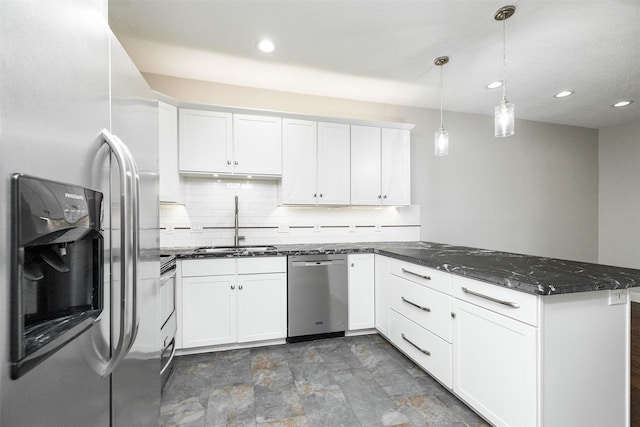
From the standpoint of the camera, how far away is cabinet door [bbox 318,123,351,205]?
3139 mm

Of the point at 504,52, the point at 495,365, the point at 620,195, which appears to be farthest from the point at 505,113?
the point at 620,195

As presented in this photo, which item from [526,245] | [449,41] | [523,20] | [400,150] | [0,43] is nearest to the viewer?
[0,43]

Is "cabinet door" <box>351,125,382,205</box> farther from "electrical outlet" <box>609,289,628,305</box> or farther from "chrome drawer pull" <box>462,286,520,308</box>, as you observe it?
"electrical outlet" <box>609,289,628,305</box>

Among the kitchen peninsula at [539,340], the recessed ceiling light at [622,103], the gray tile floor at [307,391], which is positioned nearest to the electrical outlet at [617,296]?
the kitchen peninsula at [539,340]

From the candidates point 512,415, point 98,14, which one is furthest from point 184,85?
point 512,415

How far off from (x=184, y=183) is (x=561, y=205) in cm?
542

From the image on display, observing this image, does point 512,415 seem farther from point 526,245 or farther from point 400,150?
point 526,245

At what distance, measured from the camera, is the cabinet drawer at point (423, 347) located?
1.94m

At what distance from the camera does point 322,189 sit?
3148mm

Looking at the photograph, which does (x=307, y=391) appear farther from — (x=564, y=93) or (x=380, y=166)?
(x=564, y=93)

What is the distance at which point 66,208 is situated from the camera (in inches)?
24.7

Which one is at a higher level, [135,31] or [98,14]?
[135,31]

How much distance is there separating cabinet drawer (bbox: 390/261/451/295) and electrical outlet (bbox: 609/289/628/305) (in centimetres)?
76

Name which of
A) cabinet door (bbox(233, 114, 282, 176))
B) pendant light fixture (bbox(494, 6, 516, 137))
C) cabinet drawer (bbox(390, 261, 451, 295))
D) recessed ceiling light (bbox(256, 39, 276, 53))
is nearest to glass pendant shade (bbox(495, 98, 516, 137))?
pendant light fixture (bbox(494, 6, 516, 137))
